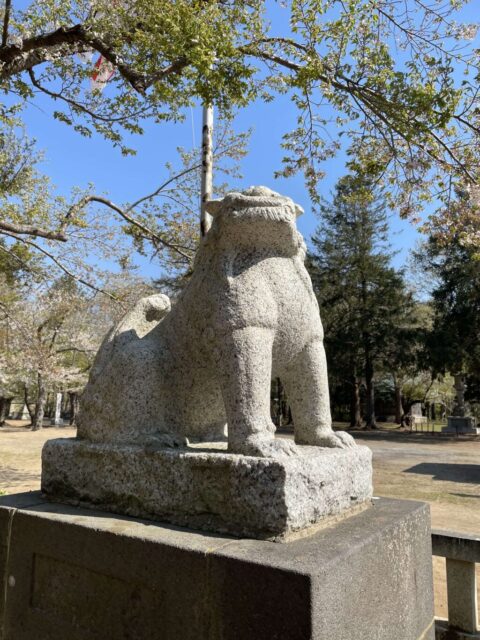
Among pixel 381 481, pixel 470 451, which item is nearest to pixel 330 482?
pixel 381 481

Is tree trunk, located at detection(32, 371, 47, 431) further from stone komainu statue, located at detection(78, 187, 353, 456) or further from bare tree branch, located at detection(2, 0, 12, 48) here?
stone komainu statue, located at detection(78, 187, 353, 456)

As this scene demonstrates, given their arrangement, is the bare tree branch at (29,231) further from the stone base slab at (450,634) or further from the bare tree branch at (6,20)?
the stone base slab at (450,634)

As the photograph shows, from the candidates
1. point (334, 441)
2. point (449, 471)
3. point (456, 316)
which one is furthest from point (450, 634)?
point (456, 316)

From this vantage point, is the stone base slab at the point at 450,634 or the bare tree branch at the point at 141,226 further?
the bare tree branch at the point at 141,226

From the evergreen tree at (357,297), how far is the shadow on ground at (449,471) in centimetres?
1182

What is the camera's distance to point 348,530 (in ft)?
5.99

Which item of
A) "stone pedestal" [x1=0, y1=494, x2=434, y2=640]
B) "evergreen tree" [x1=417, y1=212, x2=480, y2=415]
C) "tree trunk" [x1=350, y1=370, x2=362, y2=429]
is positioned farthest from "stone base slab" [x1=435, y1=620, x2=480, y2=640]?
"tree trunk" [x1=350, y1=370, x2=362, y2=429]

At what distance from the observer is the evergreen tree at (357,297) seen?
76.2 feet

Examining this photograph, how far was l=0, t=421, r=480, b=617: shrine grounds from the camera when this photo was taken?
20.3ft

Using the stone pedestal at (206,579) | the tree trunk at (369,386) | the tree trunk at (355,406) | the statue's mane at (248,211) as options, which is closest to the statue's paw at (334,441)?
the stone pedestal at (206,579)

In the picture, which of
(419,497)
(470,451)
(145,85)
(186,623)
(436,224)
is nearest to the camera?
(186,623)

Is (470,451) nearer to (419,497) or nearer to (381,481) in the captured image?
(381,481)

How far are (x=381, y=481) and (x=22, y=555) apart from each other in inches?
313

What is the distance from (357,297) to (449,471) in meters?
14.6
